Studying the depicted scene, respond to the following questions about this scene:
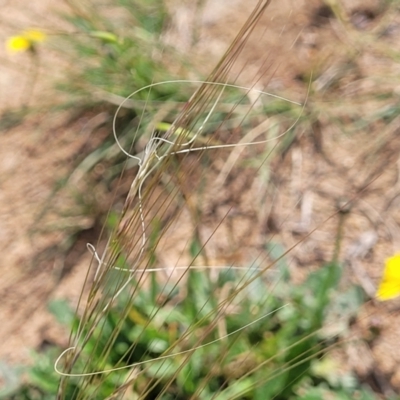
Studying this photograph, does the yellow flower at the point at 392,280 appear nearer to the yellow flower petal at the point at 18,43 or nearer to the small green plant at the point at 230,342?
the small green plant at the point at 230,342

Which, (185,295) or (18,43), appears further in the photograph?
(18,43)

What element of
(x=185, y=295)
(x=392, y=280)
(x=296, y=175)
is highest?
(x=392, y=280)

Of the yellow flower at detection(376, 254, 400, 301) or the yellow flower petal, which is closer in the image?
the yellow flower at detection(376, 254, 400, 301)

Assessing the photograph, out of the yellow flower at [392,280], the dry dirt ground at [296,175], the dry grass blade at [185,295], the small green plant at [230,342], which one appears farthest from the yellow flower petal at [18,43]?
the yellow flower at [392,280]

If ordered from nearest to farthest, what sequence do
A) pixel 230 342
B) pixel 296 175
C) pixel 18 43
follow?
pixel 230 342, pixel 296 175, pixel 18 43

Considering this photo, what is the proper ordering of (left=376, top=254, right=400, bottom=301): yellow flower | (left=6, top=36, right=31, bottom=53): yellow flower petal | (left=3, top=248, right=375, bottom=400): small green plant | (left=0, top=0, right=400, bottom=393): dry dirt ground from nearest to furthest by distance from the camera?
1. (left=376, top=254, right=400, bottom=301): yellow flower
2. (left=3, top=248, right=375, bottom=400): small green plant
3. (left=0, top=0, right=400, bottom=393): dry dirt ground
4. (left=6, top=36, right=31, bottom=53): yellow flower petal

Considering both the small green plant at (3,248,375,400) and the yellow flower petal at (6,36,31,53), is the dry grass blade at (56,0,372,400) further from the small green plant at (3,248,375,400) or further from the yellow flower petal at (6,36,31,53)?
the yellow flower petal at (6,36,31,53)

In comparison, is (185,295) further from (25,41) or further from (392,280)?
(25,41)

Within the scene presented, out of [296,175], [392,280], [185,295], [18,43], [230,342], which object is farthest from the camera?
[18,43]

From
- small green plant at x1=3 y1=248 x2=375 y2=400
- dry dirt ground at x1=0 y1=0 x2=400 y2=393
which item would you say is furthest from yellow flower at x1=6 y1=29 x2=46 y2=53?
small green plant at x1=3 y1=248 x2=375 y2=400

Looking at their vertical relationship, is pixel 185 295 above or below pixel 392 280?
below

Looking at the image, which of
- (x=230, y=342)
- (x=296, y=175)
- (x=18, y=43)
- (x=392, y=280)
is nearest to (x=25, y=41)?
(x=18, y=43)
